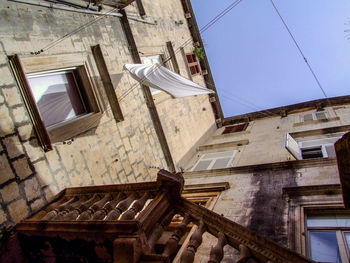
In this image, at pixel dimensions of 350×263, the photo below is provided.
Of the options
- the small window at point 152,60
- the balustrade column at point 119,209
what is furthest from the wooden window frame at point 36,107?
the small window at point 152,60

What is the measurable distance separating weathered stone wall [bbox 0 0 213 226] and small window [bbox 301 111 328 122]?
6.61m

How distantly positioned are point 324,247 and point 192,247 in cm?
314

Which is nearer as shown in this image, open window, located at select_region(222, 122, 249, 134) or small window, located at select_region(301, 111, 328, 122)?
small window, located at select_region(301, 111, 328, 122)

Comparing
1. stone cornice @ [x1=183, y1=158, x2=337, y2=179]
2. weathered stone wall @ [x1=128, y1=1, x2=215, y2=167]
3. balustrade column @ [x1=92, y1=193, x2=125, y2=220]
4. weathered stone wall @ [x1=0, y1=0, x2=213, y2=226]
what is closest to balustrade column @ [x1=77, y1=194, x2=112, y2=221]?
balustrade column @ [x1=92, y1=193, x2=125, y2=220]

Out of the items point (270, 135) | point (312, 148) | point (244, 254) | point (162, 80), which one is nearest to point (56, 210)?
point (244, 254)

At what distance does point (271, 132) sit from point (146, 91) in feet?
20.9

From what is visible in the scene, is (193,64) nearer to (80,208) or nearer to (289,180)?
(289,180)

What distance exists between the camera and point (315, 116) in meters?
11.9

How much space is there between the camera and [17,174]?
182 inches

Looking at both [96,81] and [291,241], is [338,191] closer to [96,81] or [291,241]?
[291,241]

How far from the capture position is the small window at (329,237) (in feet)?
14.2

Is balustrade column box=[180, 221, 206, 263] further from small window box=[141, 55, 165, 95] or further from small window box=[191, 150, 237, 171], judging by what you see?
small window box=[141, 55, 165, 95]

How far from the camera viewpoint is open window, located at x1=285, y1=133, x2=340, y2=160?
8.02m

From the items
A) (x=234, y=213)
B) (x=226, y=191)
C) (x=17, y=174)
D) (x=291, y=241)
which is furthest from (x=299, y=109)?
(x=17, y=174)
